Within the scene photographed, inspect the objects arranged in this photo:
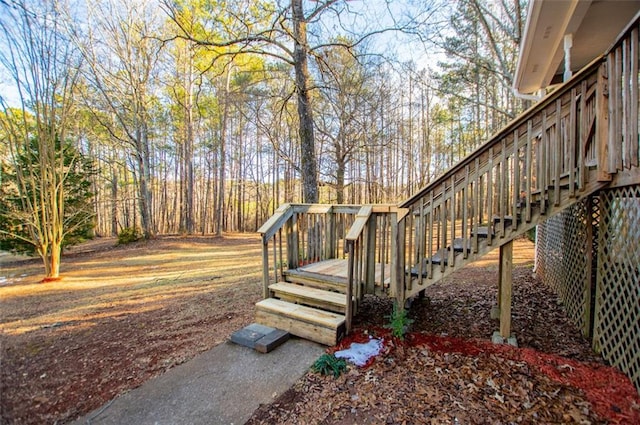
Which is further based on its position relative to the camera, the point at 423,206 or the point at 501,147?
the point at 423,206

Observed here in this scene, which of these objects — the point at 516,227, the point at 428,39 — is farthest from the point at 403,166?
the point at 516,227

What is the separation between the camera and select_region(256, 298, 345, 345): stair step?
3092 millimetres

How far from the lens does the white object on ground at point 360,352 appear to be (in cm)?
278

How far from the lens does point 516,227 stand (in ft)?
9.63

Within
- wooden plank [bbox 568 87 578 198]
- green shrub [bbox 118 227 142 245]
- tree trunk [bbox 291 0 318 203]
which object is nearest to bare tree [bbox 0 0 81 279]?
tree trunk [bbox 291 0 318 203]

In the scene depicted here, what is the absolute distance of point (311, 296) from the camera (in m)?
3.56

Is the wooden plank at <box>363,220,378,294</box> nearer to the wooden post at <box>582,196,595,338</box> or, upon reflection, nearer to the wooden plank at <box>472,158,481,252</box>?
the wooden plank at <box>472,158,481,252</box>

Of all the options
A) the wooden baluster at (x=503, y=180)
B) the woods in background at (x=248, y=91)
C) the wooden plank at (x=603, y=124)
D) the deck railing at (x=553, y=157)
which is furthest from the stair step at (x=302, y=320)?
the woods in background at (x=248, y=91)

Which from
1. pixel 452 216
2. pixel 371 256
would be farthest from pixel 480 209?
pixel 371 256

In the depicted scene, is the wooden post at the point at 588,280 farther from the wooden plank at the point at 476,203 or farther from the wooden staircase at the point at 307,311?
the wooden staircase at the point at 307,311

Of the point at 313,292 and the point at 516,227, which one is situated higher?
the point at 516,227

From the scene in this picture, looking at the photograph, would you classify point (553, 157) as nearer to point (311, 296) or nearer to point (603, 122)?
point (603, 122)

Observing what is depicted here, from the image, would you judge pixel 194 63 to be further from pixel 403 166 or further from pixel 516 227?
pixel 516 227

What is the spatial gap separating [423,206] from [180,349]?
313 centimetres
